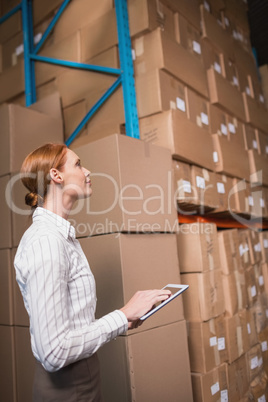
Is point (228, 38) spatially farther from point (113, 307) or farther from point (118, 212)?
point (113, 307)

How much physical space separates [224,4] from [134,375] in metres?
3.20

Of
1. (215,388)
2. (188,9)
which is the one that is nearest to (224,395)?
(215,388)

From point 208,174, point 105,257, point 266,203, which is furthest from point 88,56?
point 266,203

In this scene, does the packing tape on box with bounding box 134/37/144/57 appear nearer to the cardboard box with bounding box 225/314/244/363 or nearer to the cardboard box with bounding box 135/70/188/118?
the cardboard box with bounding box 135/70/188/118

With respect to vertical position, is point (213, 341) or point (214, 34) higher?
point (214, 34)

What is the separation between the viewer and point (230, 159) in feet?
9.07

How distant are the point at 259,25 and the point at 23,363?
13.5 ft

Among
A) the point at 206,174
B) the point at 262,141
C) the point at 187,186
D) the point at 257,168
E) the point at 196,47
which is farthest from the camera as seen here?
the point at 262,141

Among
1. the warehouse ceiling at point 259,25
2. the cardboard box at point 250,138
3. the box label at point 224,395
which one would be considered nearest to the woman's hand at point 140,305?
the box label at point 224,395

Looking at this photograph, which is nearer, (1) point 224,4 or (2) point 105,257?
(2) point 105,257

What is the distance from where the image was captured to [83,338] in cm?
96

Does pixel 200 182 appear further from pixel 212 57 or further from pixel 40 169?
pixel 40 169

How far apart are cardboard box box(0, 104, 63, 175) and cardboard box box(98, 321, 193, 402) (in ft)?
3.80

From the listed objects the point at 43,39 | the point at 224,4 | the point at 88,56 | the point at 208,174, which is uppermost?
the point at 224,4
